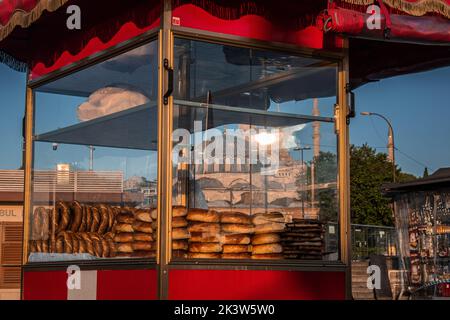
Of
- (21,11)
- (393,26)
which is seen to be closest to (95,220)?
(21,11)

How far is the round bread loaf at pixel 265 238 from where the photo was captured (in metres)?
6.39

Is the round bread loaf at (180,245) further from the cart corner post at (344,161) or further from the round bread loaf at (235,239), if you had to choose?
the cart corner post at (344,161)

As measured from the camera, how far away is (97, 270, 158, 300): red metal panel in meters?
5.74

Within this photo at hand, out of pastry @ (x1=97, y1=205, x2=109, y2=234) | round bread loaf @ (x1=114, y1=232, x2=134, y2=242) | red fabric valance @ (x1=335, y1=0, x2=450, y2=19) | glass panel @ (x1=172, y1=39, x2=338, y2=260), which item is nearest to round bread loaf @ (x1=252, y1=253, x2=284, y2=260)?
glass panel @ (x1=172, y1=39, x2=338, y2=260)

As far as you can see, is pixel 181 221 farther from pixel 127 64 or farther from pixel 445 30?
pixel 445 30

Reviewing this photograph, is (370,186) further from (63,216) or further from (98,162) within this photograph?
(98,162)

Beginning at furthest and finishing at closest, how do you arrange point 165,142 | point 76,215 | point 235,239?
point 76,215 → point 235,239 → point 165,142

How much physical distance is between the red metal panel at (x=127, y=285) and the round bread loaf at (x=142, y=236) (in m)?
0.25

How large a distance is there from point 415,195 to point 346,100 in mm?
9653

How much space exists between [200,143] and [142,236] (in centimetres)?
86

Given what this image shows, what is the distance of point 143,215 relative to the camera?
617 centimetres

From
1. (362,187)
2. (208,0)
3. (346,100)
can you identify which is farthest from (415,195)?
(362,187)

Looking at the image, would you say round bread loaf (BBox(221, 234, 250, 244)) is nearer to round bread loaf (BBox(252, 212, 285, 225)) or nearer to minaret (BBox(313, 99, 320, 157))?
round bread loaf (BBox(252, 212, 285, 225))

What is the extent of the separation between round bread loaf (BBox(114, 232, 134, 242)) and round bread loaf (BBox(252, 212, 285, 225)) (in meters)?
0.97
